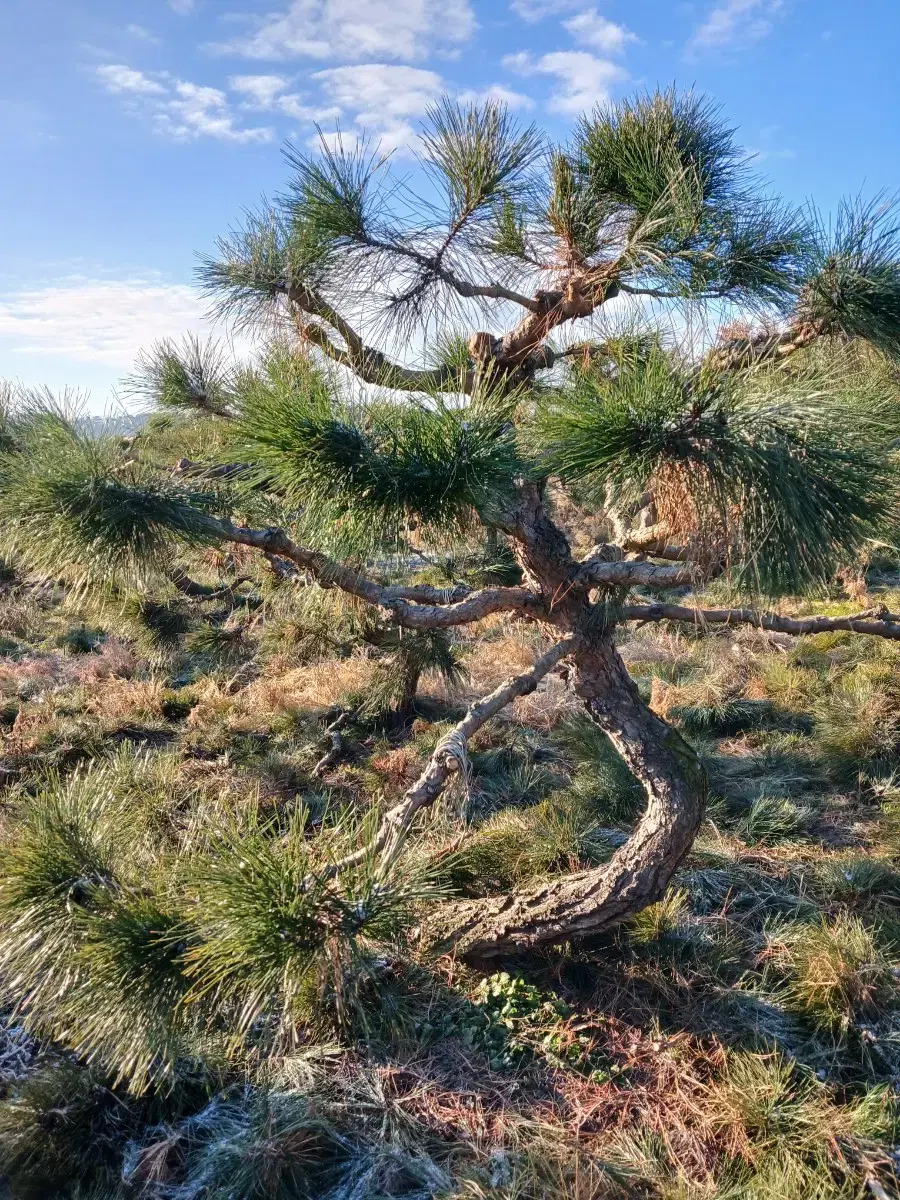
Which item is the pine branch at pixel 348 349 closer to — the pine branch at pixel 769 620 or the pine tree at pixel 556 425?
the pine tree at pixel 556 425

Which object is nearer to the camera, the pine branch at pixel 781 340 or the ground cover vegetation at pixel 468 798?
the ground cover vegetation at pixel 468 798

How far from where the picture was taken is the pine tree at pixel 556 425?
46.6 inches

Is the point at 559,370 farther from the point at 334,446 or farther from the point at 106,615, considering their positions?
the point at 106,615

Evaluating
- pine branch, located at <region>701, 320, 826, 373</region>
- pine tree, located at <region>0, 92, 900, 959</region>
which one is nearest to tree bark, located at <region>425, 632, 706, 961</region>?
pine tree, located at <region>0, 92, 900, 959</region>

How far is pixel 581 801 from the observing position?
3926 millimetres

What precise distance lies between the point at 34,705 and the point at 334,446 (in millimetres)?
6047

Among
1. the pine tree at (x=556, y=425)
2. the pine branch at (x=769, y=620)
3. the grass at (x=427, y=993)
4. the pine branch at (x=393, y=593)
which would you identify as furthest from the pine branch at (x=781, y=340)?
the grass at (x=427, y=993)

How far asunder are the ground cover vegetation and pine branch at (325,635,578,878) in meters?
0.01

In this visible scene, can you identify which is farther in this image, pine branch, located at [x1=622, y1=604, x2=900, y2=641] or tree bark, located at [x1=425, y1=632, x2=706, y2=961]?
tree bark, located at [x1=425, y1=632, x2=706, y2=961]

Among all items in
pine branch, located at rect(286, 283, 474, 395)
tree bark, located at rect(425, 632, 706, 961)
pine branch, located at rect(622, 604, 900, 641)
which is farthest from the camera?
tree bark, located at rect(425, 632, 706, 961)

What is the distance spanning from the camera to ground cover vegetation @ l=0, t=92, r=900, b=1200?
1204mm

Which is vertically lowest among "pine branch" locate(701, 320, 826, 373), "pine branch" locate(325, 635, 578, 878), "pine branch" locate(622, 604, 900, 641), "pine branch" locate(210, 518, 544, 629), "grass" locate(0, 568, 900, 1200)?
"grass" locate(0, 568, 900, 1200)

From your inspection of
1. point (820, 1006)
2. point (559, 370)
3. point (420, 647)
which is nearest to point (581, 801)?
point (420, 647)

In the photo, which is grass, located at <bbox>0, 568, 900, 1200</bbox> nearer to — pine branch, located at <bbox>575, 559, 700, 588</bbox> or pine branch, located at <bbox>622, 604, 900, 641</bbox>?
pine branch, located at <bbox>575, 559, 700, 588</bbox>
